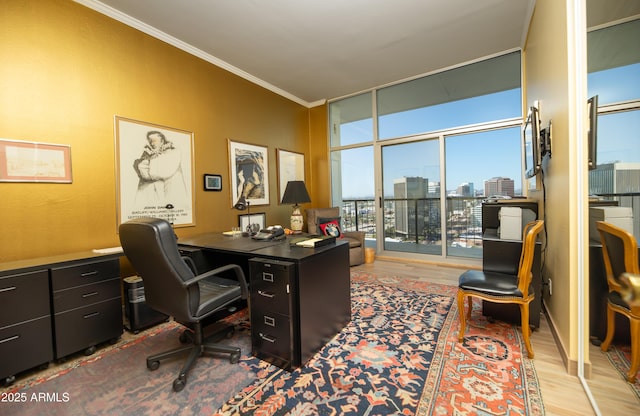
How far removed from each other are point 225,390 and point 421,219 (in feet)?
12.9

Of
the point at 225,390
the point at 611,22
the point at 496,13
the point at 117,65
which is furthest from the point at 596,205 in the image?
the point at 117,65

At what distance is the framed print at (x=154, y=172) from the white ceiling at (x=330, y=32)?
44.2 inches

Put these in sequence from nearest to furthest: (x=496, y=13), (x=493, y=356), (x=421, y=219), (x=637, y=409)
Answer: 1. (x=637, y=409)
2. (x=493, y=356)
3. (x=496, y=13)
4. (x=421, y=219)

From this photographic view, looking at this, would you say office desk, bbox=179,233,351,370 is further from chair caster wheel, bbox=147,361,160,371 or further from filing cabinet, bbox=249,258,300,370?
chair caster wheel, bbox=147,361,160,371

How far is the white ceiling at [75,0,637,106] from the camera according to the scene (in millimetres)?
2686

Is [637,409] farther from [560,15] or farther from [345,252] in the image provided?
[560,15]

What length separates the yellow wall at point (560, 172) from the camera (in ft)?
5.23

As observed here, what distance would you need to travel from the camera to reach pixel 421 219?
15.0 ft

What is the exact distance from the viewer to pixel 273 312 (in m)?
1.78

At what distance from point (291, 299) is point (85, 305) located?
1.65 meters

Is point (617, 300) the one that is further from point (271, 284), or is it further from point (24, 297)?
Result: point (24, 297)

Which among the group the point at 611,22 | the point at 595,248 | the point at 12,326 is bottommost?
the point at 12,326

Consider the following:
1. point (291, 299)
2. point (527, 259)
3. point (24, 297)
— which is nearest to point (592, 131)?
point (527, 259)

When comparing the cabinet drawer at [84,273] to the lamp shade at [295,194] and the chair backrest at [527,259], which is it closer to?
the lamp shade at [295,194]
